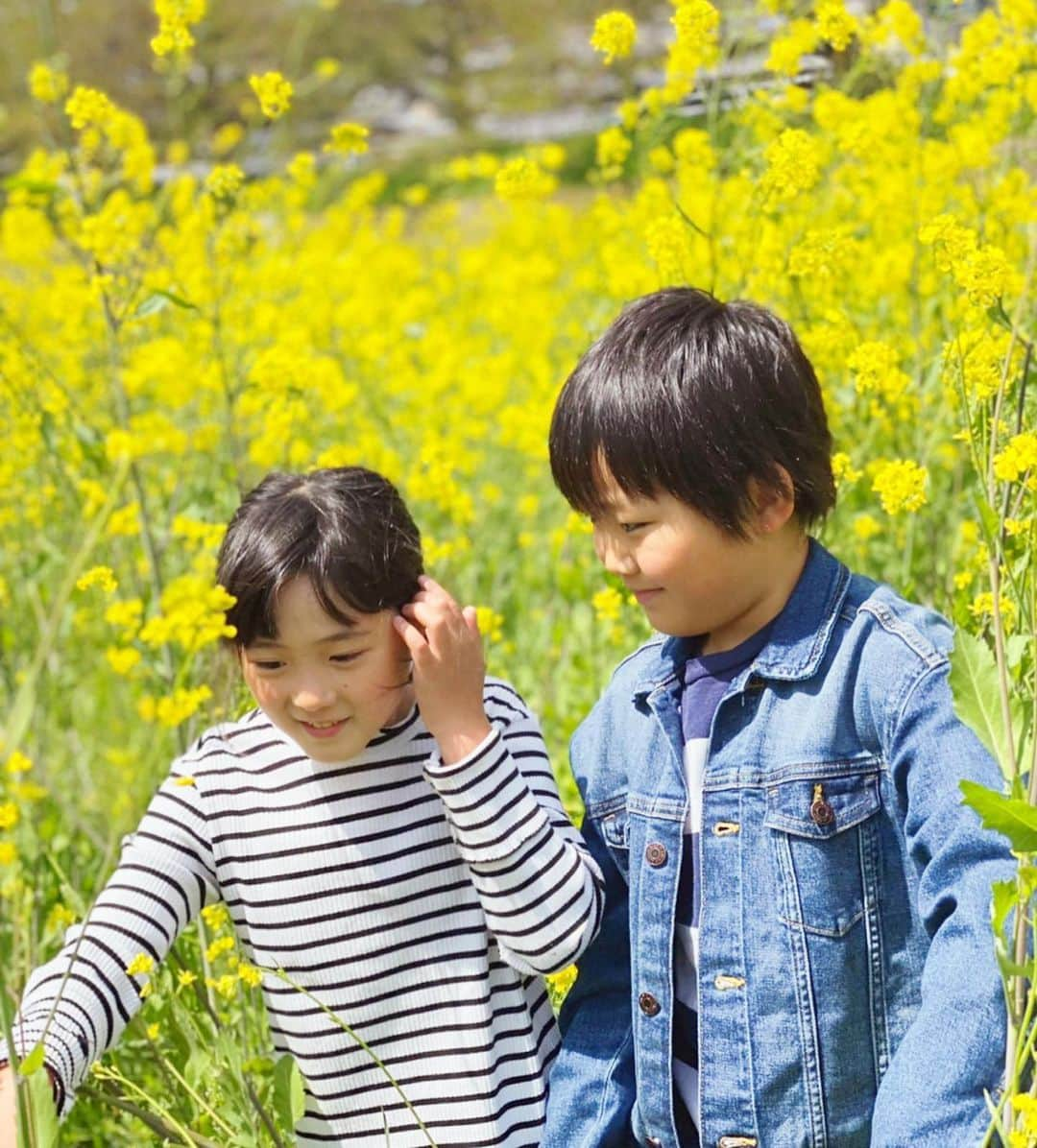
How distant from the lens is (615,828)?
1581 millimetres

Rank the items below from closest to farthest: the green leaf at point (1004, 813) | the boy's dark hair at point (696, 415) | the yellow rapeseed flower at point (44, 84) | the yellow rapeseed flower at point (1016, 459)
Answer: the green leaf at point (1004, 813)
the yellow rapeseed flower at point (1016, 459)
the boy's dark hair at point (696, 415)
the yellow rapeseed flower at point (44, 84)

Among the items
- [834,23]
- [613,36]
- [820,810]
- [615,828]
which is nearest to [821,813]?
[820,810]

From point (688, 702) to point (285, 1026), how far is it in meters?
0.52

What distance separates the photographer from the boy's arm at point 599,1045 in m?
1.52

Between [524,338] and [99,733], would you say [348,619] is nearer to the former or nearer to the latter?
[99,733]

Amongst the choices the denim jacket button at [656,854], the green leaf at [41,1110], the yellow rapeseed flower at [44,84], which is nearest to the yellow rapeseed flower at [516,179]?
the yellow rapeseed flower at [44,84]

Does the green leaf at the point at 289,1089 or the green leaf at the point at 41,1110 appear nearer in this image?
the green leaf at the point at 41,1110

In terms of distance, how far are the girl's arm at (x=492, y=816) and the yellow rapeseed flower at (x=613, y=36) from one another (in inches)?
42.4

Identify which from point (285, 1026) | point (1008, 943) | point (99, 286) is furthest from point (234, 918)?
point (99, 286)

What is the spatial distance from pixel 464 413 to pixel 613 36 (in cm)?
224

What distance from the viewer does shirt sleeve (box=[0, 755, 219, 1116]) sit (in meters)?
1.45

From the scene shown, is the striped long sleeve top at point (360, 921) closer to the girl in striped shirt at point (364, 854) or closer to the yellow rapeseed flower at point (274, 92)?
the girl in striped shirt at point (364, 854)

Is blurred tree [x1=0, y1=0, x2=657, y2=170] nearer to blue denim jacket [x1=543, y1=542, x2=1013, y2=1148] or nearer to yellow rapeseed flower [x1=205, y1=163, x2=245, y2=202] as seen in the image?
yellow rapeseed flower [x1=205, y1=163, x2=245, y2=202]

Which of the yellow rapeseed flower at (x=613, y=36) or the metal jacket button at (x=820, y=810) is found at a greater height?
the yellow rapeseed flower at (x=613, y=36)
